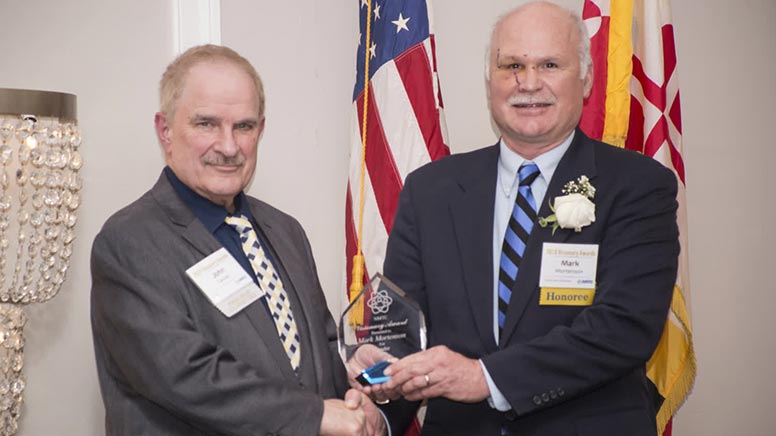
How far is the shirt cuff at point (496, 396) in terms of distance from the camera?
7.28 feet

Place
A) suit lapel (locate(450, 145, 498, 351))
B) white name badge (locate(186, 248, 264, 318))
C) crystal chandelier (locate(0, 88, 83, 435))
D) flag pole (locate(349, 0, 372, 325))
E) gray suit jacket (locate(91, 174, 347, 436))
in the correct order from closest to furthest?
gray suit jacket (locate(91, 174, 347, 436))
white name badge (locate(186, 248, 264, 318))
suit lapel (locate(450, 145, 498, 351))
crystal chandelier (locate(0, 88, 83, 435))
flag pole (locate(349, 0, 372, 325))

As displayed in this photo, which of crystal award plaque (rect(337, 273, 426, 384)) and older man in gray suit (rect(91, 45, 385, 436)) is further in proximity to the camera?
crystal award plaque (rect(337, 273, 426, 384))

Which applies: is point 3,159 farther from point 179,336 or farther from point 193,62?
point 179,336

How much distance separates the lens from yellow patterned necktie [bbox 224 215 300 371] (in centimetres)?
222

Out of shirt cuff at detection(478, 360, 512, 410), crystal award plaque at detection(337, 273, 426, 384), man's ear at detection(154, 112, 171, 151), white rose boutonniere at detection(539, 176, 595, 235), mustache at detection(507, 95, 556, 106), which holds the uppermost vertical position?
mustache at detection(507, 95, 556, 106)

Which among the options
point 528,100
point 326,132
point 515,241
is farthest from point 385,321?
point 326,132

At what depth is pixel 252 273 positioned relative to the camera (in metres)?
2.24

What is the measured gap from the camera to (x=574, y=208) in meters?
2.25

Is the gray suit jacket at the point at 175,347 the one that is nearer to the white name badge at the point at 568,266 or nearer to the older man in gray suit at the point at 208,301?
the older man in gray suit at the point at 208,301

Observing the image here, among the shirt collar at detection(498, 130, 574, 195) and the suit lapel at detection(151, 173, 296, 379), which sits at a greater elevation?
the shirt collar at detection(498, 130, 574, 195)

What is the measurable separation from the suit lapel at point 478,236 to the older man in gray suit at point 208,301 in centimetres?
39

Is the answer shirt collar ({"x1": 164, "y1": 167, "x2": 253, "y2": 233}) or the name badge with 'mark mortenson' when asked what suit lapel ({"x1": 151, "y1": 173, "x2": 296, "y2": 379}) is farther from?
the name badge with 'mark mortenson'

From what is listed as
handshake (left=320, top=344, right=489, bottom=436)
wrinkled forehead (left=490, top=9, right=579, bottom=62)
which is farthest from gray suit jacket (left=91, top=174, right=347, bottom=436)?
wrinkled forehead (left=490, top=9, right=579, bottom=62)

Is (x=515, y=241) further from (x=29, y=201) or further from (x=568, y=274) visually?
(x=29, y=201)
